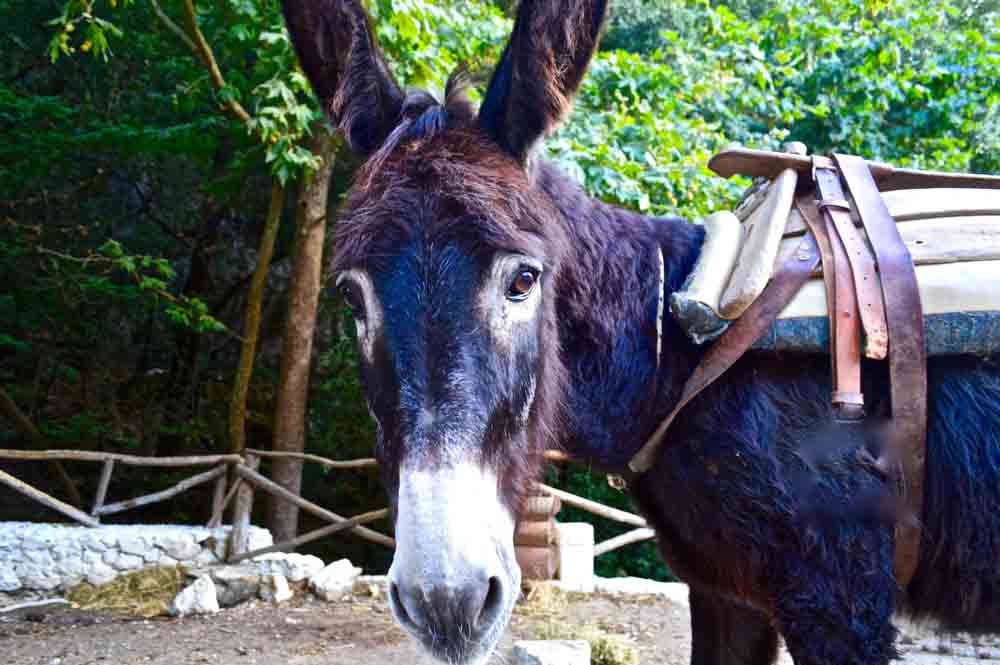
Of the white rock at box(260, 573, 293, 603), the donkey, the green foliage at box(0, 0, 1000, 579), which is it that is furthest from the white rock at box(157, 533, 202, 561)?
the donkey

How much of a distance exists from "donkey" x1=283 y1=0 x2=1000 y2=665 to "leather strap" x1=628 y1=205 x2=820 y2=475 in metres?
0.07

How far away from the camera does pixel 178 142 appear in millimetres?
8164

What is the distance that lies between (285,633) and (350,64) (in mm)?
4337

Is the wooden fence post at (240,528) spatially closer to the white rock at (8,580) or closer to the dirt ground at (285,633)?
the dirt ground at (285,633)

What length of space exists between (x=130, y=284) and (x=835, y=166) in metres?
9.39

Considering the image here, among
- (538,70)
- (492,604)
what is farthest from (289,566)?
(538,70)

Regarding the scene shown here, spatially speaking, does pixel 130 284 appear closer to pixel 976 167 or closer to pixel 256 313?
pixel 256 313

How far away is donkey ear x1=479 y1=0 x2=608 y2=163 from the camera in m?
1.80

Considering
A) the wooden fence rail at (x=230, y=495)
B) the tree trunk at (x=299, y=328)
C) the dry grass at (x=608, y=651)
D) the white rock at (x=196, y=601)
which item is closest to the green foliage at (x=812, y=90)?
the tree trunk at (x=299, y=328)

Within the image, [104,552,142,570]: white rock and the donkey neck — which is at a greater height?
the donkey neck

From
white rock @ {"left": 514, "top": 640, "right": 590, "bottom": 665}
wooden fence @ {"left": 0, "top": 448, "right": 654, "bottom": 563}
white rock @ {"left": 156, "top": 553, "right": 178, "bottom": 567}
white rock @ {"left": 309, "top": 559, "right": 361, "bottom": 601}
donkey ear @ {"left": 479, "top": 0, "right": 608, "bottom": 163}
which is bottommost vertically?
white rock @ {"left": 309, "top": 559, "right": 361, "bottom": 601}

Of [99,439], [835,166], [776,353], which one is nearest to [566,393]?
[776,353]

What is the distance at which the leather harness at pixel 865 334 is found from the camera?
180 cm

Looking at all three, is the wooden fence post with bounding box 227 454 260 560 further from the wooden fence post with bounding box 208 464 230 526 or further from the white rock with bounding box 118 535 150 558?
the white rock with bounding box 118 535 150 558
